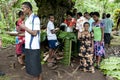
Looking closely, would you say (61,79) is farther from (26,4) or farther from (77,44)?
(26,4)

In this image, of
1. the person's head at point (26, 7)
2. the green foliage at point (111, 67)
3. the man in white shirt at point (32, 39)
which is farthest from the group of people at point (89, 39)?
the person's head at point (26, 7)

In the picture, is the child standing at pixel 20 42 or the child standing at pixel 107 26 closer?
the child standing at pixel 20 42

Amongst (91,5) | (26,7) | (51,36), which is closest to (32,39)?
(26,7)

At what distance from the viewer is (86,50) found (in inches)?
352

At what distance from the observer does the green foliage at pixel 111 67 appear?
8.72m

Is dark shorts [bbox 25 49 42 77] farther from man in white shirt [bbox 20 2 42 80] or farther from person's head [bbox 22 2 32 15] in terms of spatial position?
person's head [bbox 22 2 32 15]

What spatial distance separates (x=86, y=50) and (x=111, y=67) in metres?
1.15

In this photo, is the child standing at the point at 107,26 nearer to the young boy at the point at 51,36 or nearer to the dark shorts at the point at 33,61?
the young boy at the point at 51,36

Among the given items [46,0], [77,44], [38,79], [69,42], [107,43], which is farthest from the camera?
[107,43]

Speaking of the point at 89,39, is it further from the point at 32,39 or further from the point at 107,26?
the point at 107,26

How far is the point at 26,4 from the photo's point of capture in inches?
253

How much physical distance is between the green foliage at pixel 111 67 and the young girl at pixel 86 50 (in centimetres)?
55

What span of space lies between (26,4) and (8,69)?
2.99 m

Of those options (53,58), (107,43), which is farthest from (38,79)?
(107,43)
